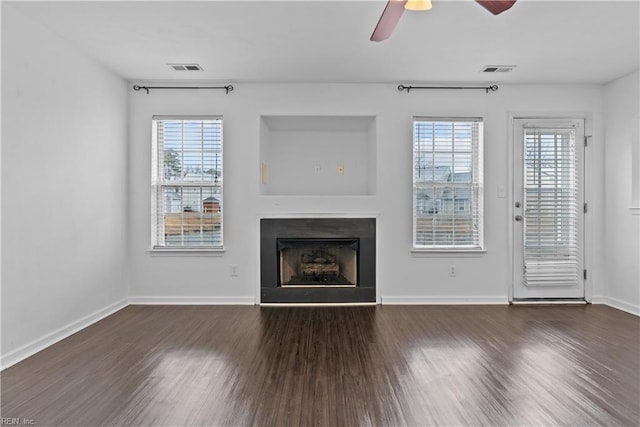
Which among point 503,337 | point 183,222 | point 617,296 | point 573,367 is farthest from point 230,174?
point 617,296

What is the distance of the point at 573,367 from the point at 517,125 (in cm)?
286

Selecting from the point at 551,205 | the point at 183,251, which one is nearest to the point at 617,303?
the point at 551,205

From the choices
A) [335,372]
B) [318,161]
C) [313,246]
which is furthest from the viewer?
[318,161]

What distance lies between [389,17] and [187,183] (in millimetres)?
3000

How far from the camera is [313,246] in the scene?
4.46 metres

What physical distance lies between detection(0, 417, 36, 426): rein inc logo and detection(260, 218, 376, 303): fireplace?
2.53 meters

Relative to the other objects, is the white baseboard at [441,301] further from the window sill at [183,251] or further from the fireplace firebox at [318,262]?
the window sill at [183,251]

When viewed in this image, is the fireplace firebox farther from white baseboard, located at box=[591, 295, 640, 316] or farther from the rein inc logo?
white baseboard, located at box=[591, 295, 640, 316]

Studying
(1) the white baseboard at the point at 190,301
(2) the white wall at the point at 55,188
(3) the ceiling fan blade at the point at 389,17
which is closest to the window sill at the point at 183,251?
(2) the white wall at the point at 55,188

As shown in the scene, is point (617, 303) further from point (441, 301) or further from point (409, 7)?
point (409, 7)

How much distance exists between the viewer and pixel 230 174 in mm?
4352

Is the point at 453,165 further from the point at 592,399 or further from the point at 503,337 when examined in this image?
the point at 592,399

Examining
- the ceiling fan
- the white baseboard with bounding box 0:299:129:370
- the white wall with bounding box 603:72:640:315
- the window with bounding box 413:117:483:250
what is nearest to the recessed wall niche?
the window with bounding box 413:117:483:250

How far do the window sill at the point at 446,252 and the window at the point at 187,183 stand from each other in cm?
235
